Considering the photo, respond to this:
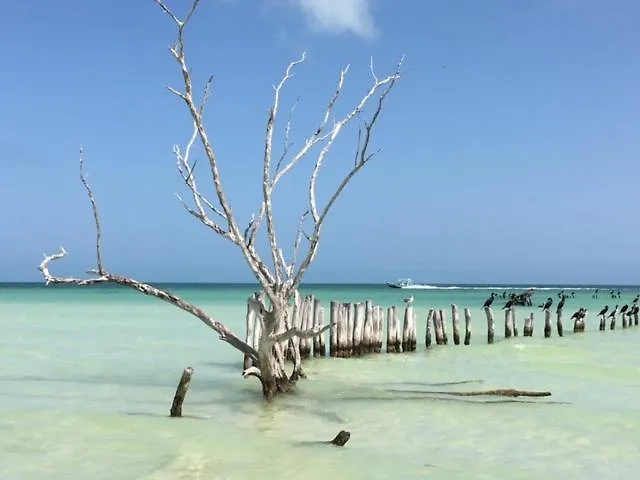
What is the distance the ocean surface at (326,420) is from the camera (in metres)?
6.68

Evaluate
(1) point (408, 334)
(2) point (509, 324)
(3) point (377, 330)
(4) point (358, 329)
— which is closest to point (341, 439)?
(4) point (358, 329)

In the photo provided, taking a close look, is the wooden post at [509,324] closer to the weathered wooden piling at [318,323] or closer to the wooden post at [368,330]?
the wooden post at [368,330]

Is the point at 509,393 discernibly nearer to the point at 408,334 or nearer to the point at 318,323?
the point at 318,323

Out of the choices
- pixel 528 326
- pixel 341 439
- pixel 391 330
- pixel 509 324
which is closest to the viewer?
pixel 341 439

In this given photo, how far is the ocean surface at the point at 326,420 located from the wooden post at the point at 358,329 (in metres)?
0.32

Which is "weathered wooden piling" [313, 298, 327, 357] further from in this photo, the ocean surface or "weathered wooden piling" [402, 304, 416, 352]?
"weathered wooden piling" [402, 304, 416, 352]

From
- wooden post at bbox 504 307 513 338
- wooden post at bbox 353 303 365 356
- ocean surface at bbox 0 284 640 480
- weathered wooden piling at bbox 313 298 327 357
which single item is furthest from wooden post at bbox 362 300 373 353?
wooden post at bbox 504 307 513 338

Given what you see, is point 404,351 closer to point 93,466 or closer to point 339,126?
point 339,126

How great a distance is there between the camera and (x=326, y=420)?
888 cm

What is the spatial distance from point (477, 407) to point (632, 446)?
2.38 m

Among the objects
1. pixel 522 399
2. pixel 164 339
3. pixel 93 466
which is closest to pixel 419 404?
pixel 522 399

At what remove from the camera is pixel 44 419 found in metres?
8.53

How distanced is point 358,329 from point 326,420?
23.3 ft

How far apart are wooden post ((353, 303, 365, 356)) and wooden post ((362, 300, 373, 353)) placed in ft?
0.37
